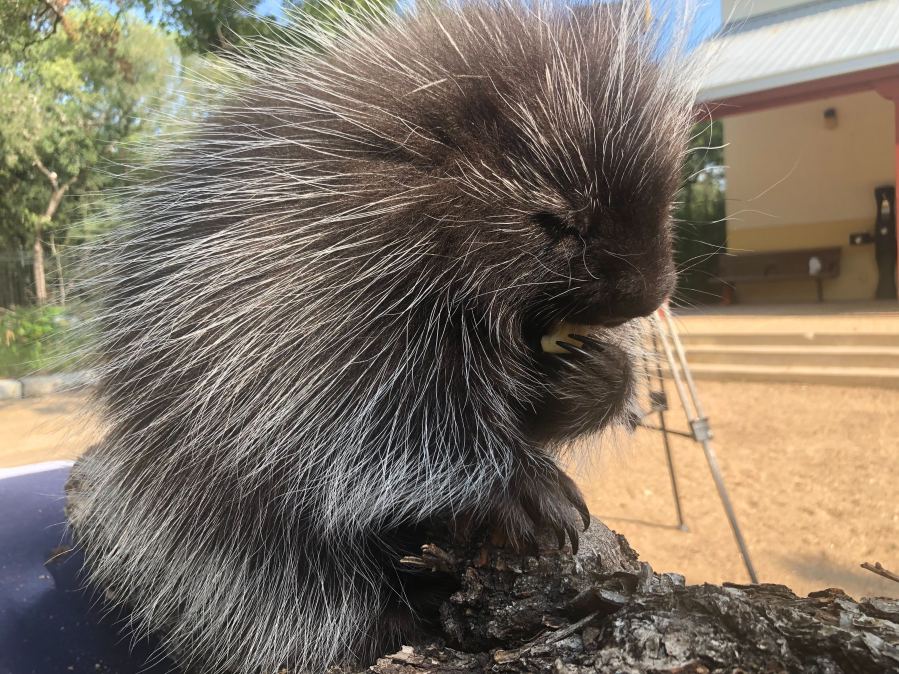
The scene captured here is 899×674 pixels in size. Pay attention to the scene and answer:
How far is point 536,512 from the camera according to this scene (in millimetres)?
977

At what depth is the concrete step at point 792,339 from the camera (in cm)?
588

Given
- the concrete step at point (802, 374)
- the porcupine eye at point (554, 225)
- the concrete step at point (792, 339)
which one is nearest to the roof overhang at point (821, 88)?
the concrete step at point (792, 339)

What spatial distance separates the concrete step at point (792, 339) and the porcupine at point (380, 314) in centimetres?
→ 474

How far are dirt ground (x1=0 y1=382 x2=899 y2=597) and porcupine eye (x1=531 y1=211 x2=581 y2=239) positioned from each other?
0.82m

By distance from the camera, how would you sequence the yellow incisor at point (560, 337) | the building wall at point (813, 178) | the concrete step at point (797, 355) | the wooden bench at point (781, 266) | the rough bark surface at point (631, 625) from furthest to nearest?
the wooden bench at point (781, 266), the building wall at point (813, 178), the concrete step at point (797, 355), the yellow incisor at point (560, 337), the rough bark surface at point (631, 625)

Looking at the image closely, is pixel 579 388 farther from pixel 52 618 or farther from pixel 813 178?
pixel 813 178

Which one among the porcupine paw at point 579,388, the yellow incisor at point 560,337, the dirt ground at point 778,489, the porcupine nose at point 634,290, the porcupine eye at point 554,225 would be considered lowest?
the dirt ground at point 778,489

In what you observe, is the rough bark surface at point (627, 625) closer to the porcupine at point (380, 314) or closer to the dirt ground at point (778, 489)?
the porcupine at point (380, 314)

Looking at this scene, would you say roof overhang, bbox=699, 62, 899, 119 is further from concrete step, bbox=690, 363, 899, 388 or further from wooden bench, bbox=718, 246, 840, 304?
wooden bench, bbox=718, 246, 840, 304

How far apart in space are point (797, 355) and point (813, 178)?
482cm

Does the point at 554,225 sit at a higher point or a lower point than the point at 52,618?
higher

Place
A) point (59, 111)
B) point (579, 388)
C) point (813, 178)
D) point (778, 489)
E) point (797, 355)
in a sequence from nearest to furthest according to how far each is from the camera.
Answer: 1. point (579, 388)
2. point (778, 489)
3. point (797, 355)
4. point (813, 178)
5. point (59, 111)

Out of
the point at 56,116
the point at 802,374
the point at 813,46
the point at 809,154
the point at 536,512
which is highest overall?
the point at 56,116

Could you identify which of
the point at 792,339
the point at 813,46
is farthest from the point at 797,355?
the point at 813,46
